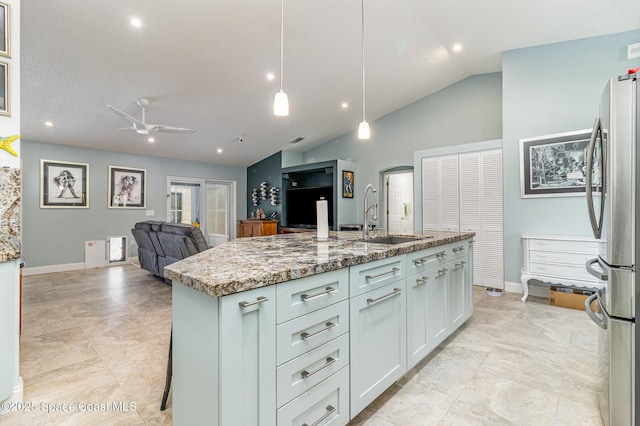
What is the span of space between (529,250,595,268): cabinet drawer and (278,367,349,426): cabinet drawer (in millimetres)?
3490

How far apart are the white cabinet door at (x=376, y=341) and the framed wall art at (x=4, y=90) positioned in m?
2.30

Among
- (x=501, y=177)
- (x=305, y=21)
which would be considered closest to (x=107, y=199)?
(x=305, y=21)

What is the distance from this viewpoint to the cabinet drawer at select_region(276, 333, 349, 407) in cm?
119

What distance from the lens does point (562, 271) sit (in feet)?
11.8

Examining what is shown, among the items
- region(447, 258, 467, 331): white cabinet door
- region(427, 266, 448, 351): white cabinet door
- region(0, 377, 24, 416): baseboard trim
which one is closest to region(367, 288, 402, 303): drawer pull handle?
region(427, 266, 448, 351): white cabinet door

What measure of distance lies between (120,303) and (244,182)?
539 centimetres

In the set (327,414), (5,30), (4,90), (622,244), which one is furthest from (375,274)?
(5,30)

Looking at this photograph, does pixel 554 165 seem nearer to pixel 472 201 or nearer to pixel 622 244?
pixel 472 201

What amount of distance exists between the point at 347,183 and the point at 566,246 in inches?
161

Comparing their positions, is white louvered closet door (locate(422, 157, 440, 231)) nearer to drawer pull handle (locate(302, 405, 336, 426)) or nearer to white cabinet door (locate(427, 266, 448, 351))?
white cabinet door (locate(427, 266, 448, 351))

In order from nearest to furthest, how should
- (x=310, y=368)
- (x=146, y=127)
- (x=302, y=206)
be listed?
(x=310, y=368), (x=146, y=127), (x=302, y=206)

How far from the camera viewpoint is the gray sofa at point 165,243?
3850 mm

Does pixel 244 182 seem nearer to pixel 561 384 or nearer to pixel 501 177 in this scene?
pixel 501 177

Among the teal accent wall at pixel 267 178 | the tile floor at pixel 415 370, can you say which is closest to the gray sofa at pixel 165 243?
the tile floor at pixel 415 370
